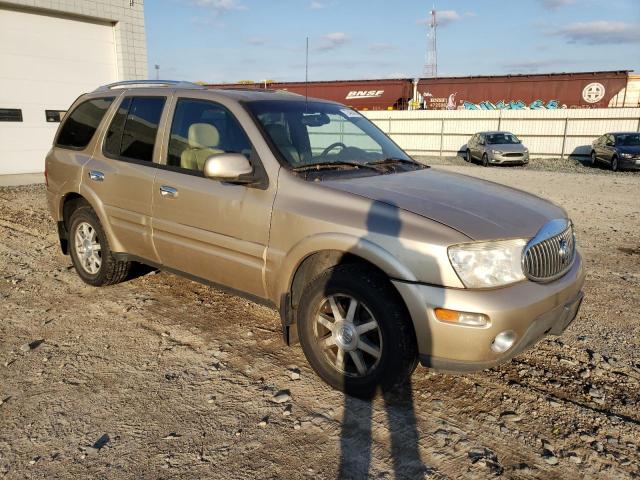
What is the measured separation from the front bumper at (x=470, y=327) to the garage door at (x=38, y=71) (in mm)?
13876

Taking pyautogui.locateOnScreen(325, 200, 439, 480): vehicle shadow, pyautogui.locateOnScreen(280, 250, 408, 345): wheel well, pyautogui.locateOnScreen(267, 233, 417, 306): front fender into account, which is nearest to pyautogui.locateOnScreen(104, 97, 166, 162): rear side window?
pyautogui.locateOnScreen(267, 233, 417, 306): front fender

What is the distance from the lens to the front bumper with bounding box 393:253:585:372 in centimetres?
263

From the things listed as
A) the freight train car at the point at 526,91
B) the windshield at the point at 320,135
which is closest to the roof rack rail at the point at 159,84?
the windshield at the point at 320,135

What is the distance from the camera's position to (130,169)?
14.0 feet

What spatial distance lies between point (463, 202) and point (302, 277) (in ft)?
3.67

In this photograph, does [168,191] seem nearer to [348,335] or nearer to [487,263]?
[348,335]

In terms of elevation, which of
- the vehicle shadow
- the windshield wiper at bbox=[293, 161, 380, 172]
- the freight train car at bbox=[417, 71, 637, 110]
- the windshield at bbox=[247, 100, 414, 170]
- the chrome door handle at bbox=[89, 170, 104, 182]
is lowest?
the vehicle shadow

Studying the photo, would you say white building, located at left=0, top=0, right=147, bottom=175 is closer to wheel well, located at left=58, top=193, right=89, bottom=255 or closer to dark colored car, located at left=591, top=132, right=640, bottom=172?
wheel well, located at left=58, top=193, right=89, bottom=255

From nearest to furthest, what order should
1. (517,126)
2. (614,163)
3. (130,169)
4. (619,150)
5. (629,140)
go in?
(130,169), (619,150), (614,163), (629,140), (517,126)

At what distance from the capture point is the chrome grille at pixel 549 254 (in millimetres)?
2857

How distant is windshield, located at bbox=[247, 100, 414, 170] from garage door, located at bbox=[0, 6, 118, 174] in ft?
39.6

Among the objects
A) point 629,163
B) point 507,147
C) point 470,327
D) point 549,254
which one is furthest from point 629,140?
point 470,327

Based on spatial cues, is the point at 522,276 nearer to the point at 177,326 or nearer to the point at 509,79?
the point at 177,326

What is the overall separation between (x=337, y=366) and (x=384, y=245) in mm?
855
